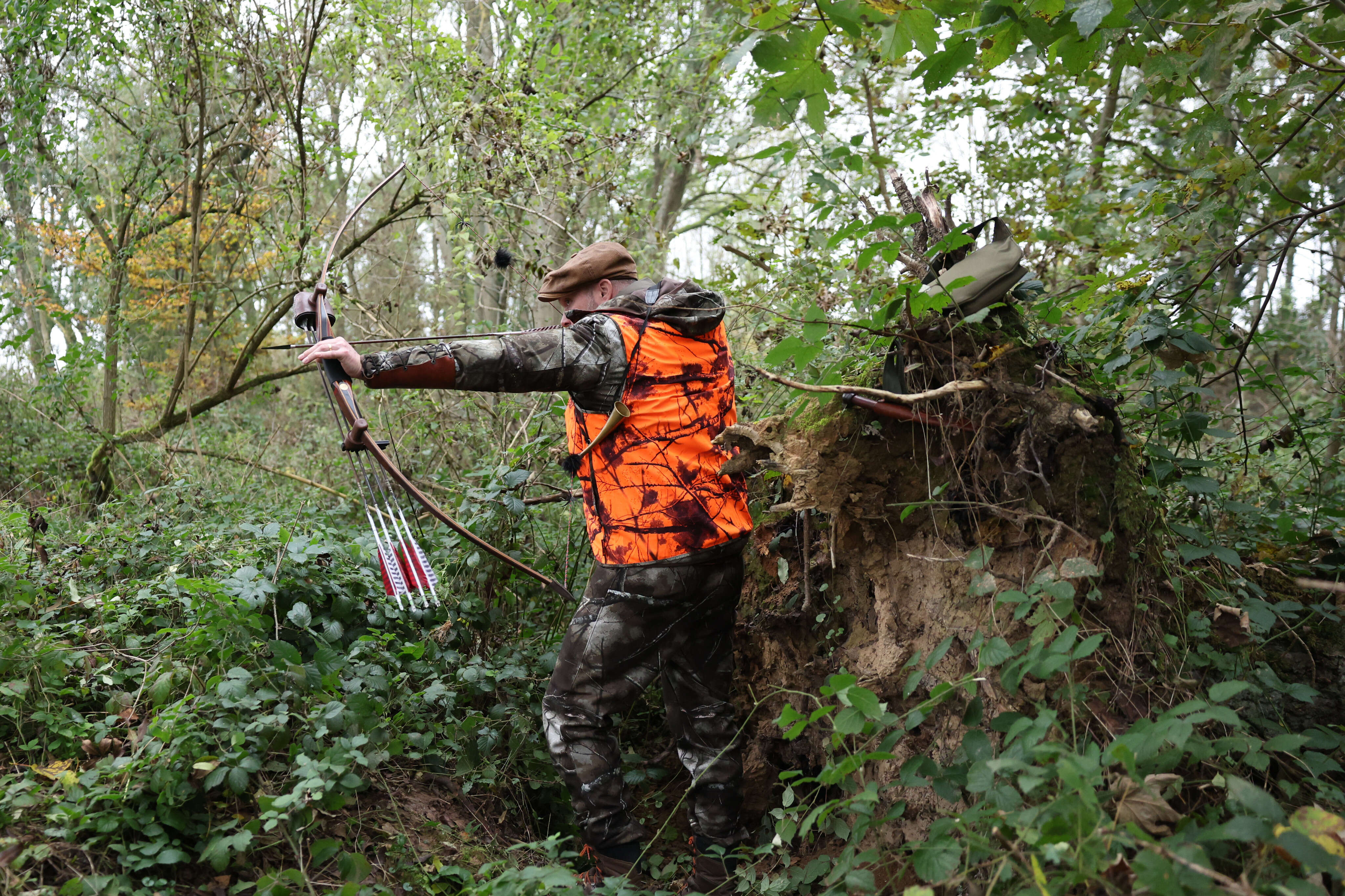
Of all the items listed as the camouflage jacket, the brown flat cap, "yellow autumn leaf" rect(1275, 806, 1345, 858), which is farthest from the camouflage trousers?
"yellow autumn leaf" rect(1275, 806, 1345, 858)

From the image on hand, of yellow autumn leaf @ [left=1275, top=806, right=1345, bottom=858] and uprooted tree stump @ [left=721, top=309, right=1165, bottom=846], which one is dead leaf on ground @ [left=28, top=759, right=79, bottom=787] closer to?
uprooted tree stump @ [left=721, top=309, right=1165, bottom=846]

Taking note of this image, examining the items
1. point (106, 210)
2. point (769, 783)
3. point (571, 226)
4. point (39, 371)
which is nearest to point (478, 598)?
point (769, 783)

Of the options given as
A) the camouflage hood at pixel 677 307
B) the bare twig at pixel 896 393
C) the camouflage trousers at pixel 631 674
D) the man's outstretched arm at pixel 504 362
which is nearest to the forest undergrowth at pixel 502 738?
the camouflage trousers at pixel 631 674

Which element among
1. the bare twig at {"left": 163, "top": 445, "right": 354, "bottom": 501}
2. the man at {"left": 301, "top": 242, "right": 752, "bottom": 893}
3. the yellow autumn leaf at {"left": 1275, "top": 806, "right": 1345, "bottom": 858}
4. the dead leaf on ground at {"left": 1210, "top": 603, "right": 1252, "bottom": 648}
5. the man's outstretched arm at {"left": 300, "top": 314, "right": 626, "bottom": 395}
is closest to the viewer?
the yellow autumn leaf at {"left": 1275, "top": 806, "right": 1345, "bottom": 858}

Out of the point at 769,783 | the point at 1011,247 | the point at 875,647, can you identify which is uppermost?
the point at 1011,247

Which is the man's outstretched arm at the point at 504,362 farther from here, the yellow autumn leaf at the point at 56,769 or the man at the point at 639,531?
the yellow autumn leaf at the point at 56,769

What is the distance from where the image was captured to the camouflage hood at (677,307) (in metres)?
3.16

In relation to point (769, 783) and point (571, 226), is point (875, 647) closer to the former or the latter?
point (769, 783)

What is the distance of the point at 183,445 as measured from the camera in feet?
26.6

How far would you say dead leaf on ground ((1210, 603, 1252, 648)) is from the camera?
263 cm

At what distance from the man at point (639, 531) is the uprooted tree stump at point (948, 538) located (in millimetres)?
253

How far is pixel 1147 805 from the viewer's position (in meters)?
1.97

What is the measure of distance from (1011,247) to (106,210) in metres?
8.90

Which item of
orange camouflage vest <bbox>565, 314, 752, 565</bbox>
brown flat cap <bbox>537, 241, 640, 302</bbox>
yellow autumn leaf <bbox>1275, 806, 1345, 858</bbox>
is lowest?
yellow autumn leaf <bbox>1275, 806, 1345, 858</bbox>
